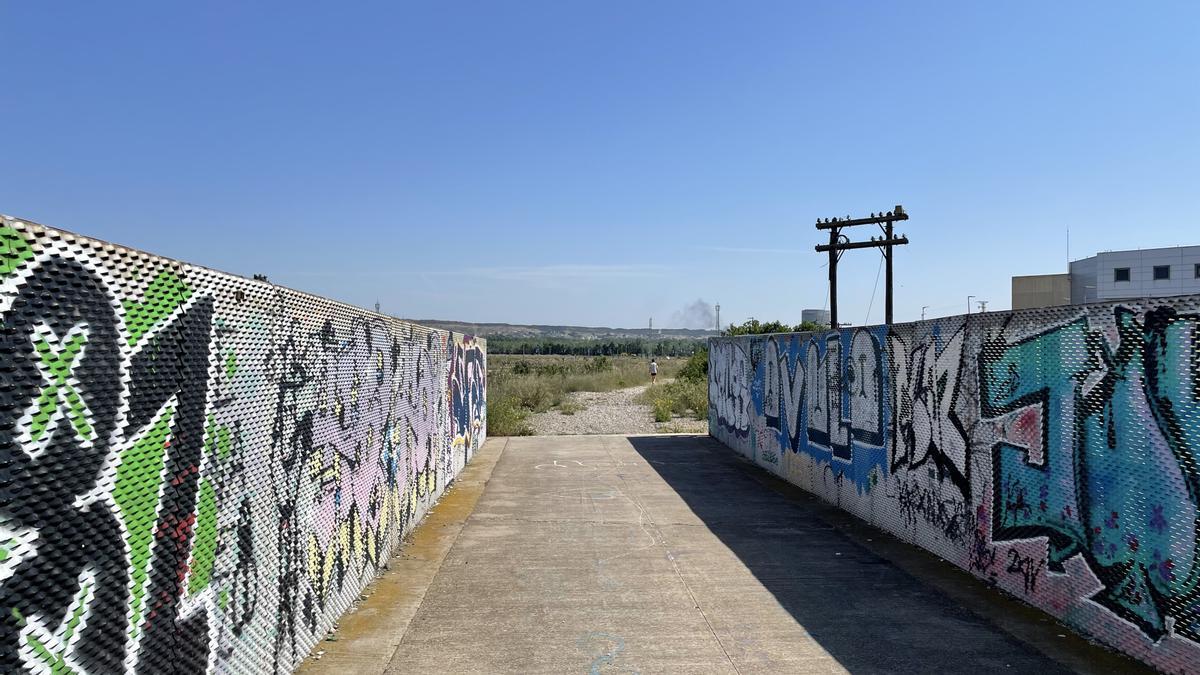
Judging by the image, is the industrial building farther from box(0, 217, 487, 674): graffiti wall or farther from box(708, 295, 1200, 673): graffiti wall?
box(0, 217, 487, 674): graffiti wall

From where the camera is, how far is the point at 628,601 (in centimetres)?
661

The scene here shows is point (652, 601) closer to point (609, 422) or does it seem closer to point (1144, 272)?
point (609, 422)

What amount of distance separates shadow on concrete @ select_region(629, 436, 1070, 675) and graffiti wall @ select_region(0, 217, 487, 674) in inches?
138

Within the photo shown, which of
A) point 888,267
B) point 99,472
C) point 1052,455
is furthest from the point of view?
point 888,267

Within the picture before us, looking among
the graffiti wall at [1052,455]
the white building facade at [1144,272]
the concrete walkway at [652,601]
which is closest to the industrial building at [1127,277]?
the white building facade at [1144,272]

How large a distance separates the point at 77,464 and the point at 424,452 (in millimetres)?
7205

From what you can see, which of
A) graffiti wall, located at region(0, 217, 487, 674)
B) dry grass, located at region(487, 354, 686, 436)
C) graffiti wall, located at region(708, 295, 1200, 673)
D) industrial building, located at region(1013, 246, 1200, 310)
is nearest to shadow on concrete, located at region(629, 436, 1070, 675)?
graffiti wall, located at region(708, 295, 1200, 673)

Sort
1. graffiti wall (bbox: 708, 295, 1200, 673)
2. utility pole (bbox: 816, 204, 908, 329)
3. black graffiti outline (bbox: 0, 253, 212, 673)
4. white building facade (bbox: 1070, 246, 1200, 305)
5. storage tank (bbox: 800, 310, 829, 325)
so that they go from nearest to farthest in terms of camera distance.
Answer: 1. black graffiti outline (bbox: 0, 253, 212, 673)
2. graffiti wall (bbox: 708, 295, 1200, 673)
3. utility pole (bbox: 816, 204, 908, 329)
4. white building facade (bbox: 1070, 246, 1200, 305)
5. storage tank (bbox: 800, 310, 829, 325)

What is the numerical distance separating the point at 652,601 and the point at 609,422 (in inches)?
725

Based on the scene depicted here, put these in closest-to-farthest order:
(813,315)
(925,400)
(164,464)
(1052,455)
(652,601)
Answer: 1. (164,464)
2. (1052,455)
3. (652,601)
4. (925,400)
5. (813,315)

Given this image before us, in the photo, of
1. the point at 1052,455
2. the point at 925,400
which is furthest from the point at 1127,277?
the point at 1052,455

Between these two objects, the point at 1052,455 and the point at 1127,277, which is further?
the point at 1127,277

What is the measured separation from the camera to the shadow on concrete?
17.6ft

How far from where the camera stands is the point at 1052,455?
6129 millimetres
